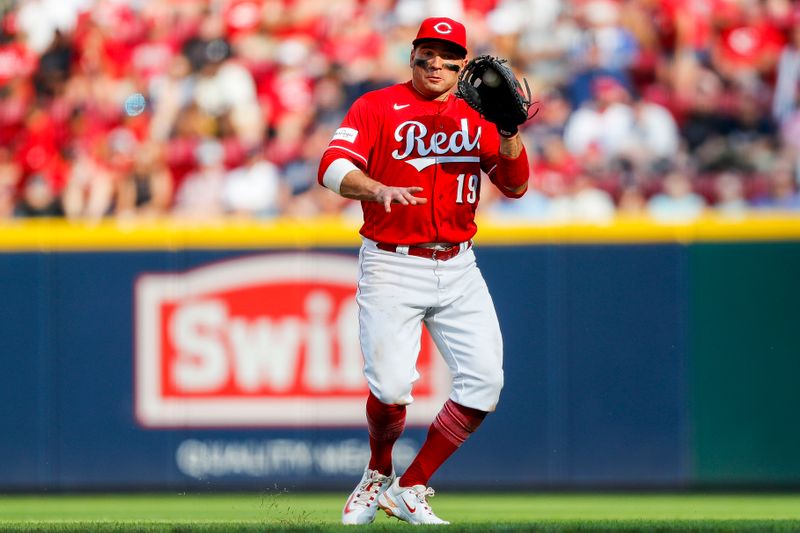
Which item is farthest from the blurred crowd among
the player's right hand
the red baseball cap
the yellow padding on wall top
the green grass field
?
the player's right hand

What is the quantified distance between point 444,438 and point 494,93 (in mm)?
1373

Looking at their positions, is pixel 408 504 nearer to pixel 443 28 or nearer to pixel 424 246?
pixel 424 246

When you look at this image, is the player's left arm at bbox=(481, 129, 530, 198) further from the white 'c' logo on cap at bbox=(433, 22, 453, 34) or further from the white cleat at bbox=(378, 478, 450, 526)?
the white cleat at bbox=(378, 478, 450, 526)

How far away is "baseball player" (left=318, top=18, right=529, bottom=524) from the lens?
5043mm

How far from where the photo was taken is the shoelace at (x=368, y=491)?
5227mm

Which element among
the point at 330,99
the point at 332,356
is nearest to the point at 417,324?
the point at 332,356

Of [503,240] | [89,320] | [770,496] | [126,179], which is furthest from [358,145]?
[126,179]

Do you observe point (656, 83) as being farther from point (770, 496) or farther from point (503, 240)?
point (770, 496)

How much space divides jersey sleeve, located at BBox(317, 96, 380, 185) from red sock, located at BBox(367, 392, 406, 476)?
929 millimetres

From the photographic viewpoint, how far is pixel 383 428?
206 inches

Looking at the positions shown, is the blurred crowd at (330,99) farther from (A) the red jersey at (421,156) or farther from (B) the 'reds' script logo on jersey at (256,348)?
(A) the red jersey at (421,156)

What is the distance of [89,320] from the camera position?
7.39 m

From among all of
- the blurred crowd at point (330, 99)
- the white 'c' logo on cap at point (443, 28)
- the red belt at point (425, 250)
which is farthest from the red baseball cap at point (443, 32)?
the blurred crowd at point (330, 99)

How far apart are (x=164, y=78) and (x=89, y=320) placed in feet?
11.0
